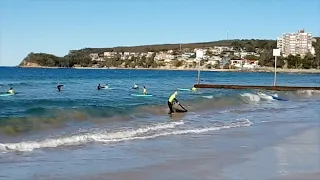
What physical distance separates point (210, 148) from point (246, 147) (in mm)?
1032

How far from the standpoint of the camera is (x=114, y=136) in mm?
17203

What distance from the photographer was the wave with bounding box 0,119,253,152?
14734 millimetres

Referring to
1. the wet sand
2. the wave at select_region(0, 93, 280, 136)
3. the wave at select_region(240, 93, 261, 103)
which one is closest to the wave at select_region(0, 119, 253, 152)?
the wet sand

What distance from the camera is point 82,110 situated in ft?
90.0

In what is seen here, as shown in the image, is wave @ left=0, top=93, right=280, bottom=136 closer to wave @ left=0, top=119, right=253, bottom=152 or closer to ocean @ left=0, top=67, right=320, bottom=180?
ocean @ left=0, top=67, right=320, bottom=180

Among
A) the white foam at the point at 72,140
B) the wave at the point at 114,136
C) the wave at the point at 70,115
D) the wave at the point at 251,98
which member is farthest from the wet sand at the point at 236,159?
the wave at the point at 251,98

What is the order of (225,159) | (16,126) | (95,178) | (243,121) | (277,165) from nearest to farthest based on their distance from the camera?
(95,178) < (277,165) < (225,159) < (16,126) < (243,121)

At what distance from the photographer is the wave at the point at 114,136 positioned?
48.3 ft

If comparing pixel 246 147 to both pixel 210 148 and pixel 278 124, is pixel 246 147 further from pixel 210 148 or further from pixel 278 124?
pixel 278 124

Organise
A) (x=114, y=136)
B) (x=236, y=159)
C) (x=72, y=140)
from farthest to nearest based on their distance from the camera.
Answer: (x=114, y=136) → (x=72, y=140) → (x=236, y=159)

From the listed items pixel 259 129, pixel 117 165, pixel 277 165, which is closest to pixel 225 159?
pixel 277 165

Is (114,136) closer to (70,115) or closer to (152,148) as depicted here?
(152,148)

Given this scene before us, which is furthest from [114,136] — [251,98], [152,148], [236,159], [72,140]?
[251,98]

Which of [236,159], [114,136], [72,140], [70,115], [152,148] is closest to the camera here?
[236,159]
